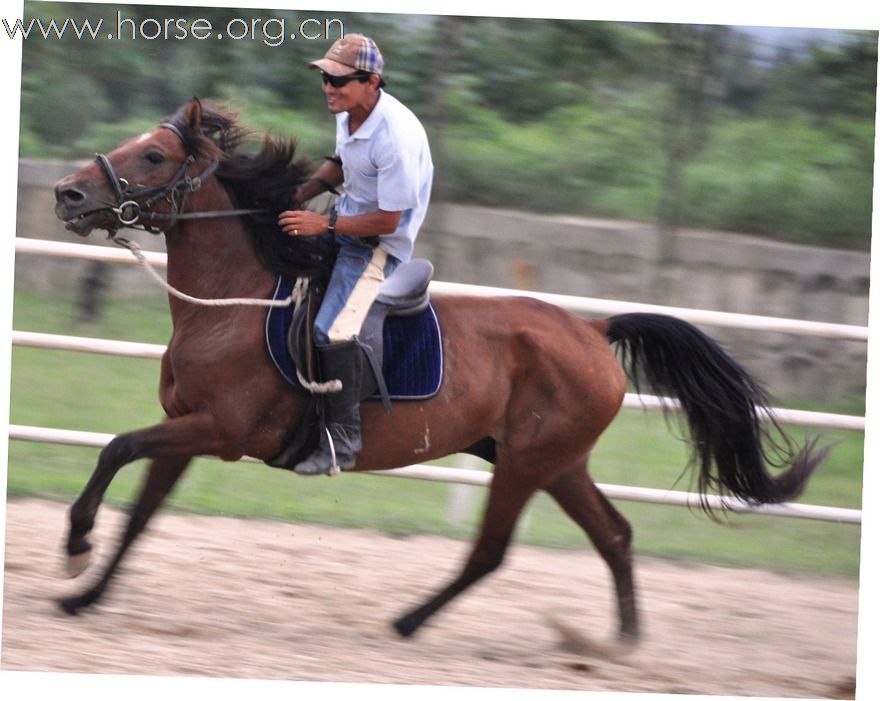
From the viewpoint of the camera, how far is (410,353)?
4.56m

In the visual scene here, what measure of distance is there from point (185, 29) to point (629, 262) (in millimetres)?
4092

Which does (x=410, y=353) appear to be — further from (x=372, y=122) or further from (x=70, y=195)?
(x=70, y=195)

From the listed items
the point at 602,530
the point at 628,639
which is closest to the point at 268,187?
the point at 602,530

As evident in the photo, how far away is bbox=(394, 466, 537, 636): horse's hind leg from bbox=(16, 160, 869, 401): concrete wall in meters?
4.63

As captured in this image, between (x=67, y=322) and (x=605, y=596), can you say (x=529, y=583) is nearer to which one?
(x=605, y=596)

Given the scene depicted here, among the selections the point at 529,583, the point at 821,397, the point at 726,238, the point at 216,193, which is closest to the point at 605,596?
the point at 529,583

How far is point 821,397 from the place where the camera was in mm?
8562

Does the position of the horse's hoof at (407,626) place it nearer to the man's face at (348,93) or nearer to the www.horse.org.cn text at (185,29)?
the man's face at (348,93)

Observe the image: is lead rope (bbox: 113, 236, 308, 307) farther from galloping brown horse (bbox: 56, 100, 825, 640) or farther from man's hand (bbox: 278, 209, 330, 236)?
man's hand (bbox: 278, 209, 330, 236)

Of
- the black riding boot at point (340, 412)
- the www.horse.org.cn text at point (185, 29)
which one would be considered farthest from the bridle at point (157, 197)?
the www.horse.org.cn text at point (185, 29)

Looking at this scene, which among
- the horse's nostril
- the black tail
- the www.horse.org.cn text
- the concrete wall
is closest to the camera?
the horse's nostril

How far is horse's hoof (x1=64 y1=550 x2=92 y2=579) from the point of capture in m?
4.27

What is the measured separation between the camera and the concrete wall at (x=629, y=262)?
9141mm

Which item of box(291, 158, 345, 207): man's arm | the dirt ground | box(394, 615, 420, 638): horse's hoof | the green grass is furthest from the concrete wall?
box(394, 615, 420, 638): horse's hoof
